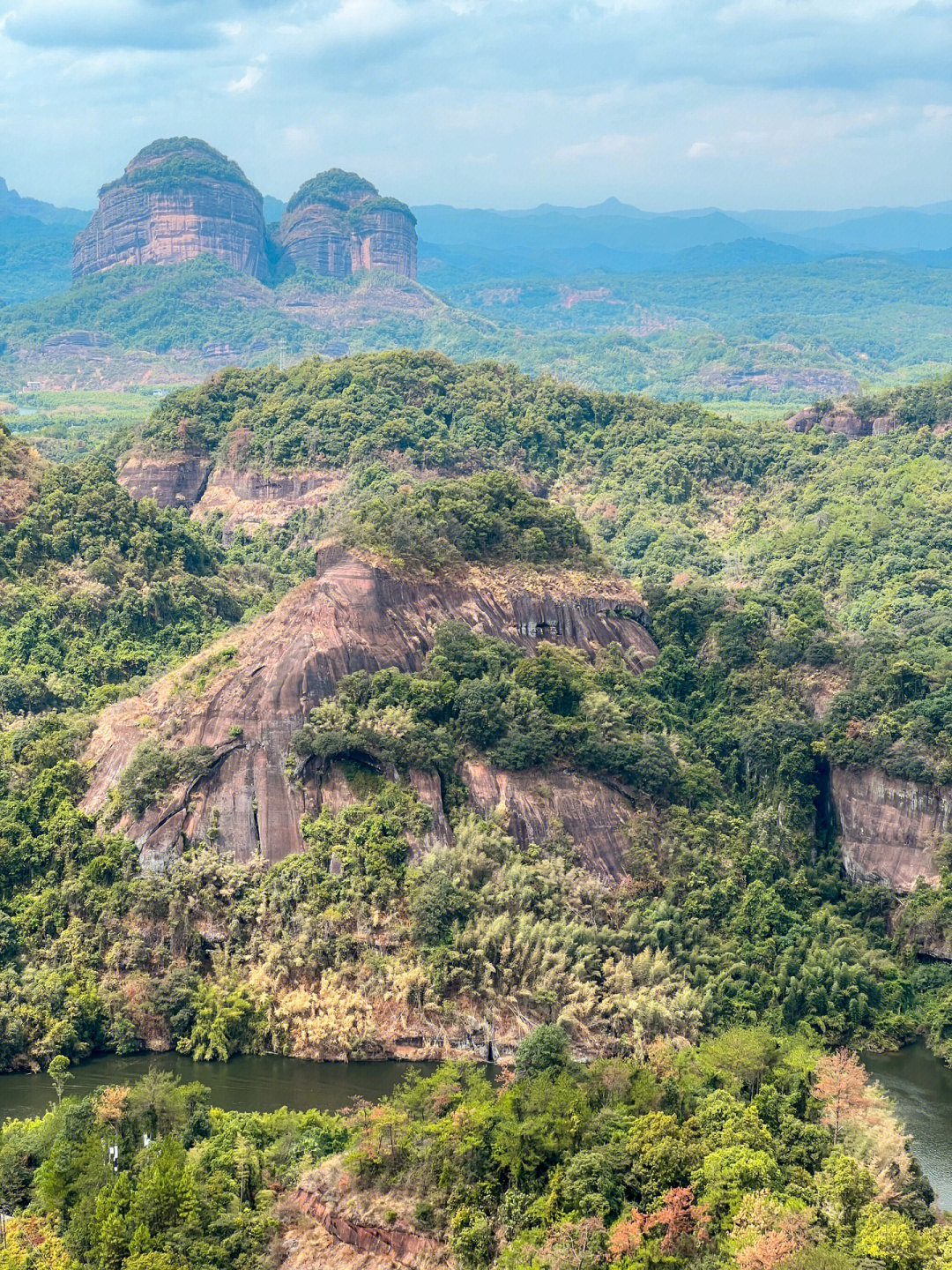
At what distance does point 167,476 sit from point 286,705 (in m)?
46.4

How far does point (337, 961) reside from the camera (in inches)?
1410

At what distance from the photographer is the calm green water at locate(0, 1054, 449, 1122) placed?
32906 mm

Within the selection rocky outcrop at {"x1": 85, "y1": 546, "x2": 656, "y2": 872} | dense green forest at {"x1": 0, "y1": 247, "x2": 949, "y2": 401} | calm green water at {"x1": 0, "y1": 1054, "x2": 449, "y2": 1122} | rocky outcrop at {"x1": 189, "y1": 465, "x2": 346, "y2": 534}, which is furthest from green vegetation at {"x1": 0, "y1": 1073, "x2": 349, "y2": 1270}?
dense green forest at {"x1": 0, "y1": 247, "x2": 949, "y2": 401}

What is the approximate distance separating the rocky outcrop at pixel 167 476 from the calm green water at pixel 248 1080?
51.9 meters

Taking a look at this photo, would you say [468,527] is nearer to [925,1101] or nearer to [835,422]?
[925,1101]

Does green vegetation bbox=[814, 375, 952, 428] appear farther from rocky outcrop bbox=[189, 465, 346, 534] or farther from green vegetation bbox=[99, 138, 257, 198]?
green vegetation bbox=[99, 138, 257, 198]

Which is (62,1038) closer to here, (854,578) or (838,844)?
(838,844)

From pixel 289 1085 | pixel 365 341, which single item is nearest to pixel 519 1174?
pixel 289 1085

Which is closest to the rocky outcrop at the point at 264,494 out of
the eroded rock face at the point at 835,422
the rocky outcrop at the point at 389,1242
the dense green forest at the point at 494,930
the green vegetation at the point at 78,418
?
the green vegetation at the point at 78,418

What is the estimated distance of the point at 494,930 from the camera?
35969 millimetres

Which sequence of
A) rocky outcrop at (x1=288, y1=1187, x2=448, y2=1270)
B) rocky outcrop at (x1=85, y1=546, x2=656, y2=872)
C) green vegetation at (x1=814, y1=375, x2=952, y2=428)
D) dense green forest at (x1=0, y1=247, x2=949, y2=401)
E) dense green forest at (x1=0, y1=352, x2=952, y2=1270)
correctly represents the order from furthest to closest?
dense green forest at (x1=0, y1=247, x2=949, y2=401), green vegetation at (x1=814, y1=375, x2=952, y2=428), rocky outcrop at (x1=85, y1=546, x2=656, y2=872), dense green forest at (x1=0, y1=352, x2=952, y2=1270), rocky outcrop at (x1=288, y1=1187, x2=448, y2=1270)

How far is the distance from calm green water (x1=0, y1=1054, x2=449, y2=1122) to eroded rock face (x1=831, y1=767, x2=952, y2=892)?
1496 centimetres

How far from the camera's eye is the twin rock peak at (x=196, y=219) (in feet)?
596

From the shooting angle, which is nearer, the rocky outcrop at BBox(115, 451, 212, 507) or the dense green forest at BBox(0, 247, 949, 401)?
the rocky outcrop at BBox(115, 451, 212, 507)
